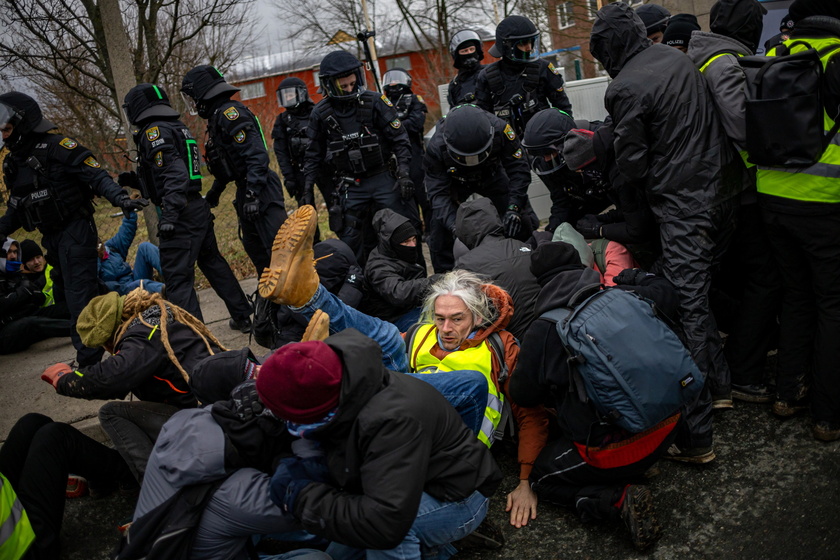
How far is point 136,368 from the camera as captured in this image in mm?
3160

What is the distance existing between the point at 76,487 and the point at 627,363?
3044 millimetres

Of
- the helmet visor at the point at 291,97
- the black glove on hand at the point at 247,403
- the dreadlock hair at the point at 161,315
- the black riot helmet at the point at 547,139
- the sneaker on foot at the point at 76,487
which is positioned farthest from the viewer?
the helmet visor at the point at 291,97

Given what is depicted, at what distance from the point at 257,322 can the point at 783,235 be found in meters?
2.76

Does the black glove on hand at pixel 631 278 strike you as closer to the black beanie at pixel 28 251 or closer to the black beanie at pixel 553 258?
the black beanie at pixel 553 258

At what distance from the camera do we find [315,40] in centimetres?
2845

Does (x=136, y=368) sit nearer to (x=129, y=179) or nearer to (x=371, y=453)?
(x=371, y=453)

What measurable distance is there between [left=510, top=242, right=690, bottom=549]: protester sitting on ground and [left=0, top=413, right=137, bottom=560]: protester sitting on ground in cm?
210

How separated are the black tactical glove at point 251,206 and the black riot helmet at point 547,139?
2409 mm

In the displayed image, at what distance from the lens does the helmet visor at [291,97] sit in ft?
24.5

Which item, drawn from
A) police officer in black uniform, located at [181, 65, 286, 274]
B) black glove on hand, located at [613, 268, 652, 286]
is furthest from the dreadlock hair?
police officer in black uniform, located at [181, 65, 286, 274]

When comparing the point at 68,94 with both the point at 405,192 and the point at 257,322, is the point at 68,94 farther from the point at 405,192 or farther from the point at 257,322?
the point at 257,322

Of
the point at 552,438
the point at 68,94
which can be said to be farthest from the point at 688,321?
the point at 68,94

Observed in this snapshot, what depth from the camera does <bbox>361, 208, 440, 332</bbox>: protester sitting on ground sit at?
12.6 ft

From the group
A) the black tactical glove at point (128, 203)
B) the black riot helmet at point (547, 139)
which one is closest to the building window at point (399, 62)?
the black tactical glove at point (128, 203)
